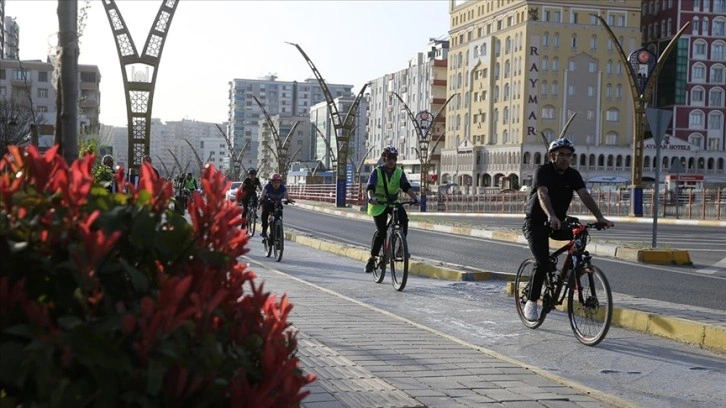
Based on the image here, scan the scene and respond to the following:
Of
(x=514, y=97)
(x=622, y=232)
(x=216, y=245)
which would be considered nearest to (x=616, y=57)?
(x=514, y=97)

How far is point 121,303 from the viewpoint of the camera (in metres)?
1.87

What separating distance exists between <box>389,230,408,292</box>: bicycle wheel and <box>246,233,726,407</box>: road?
148 millimetres

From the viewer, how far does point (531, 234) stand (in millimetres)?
7172

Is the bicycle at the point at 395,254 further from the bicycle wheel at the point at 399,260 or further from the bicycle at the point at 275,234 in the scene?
the bicycle at the point at 275,234

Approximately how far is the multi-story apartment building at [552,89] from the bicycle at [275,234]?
258 ft

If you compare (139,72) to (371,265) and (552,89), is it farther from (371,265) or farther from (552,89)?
(552,89)

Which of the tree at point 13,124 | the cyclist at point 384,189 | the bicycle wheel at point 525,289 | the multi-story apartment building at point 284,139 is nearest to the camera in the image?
the bicycle wheel at point 525,289

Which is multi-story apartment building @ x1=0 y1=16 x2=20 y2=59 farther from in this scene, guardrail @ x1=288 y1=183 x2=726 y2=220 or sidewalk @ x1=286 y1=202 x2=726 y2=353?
sidewalk @ x1=286 y1=202 x2=726 y2=353

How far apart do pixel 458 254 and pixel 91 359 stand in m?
15.3

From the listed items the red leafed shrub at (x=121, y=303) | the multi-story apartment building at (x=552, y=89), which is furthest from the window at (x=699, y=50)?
the red leafed shrub at (x=121, y=303)

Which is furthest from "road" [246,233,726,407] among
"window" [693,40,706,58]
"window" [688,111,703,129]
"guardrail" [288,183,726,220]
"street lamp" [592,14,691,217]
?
"window" [693,40,706,58]

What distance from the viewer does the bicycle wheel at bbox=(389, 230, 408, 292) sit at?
32.3 ft

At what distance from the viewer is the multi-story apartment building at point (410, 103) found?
117 metres

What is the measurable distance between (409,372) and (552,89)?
9352cm
